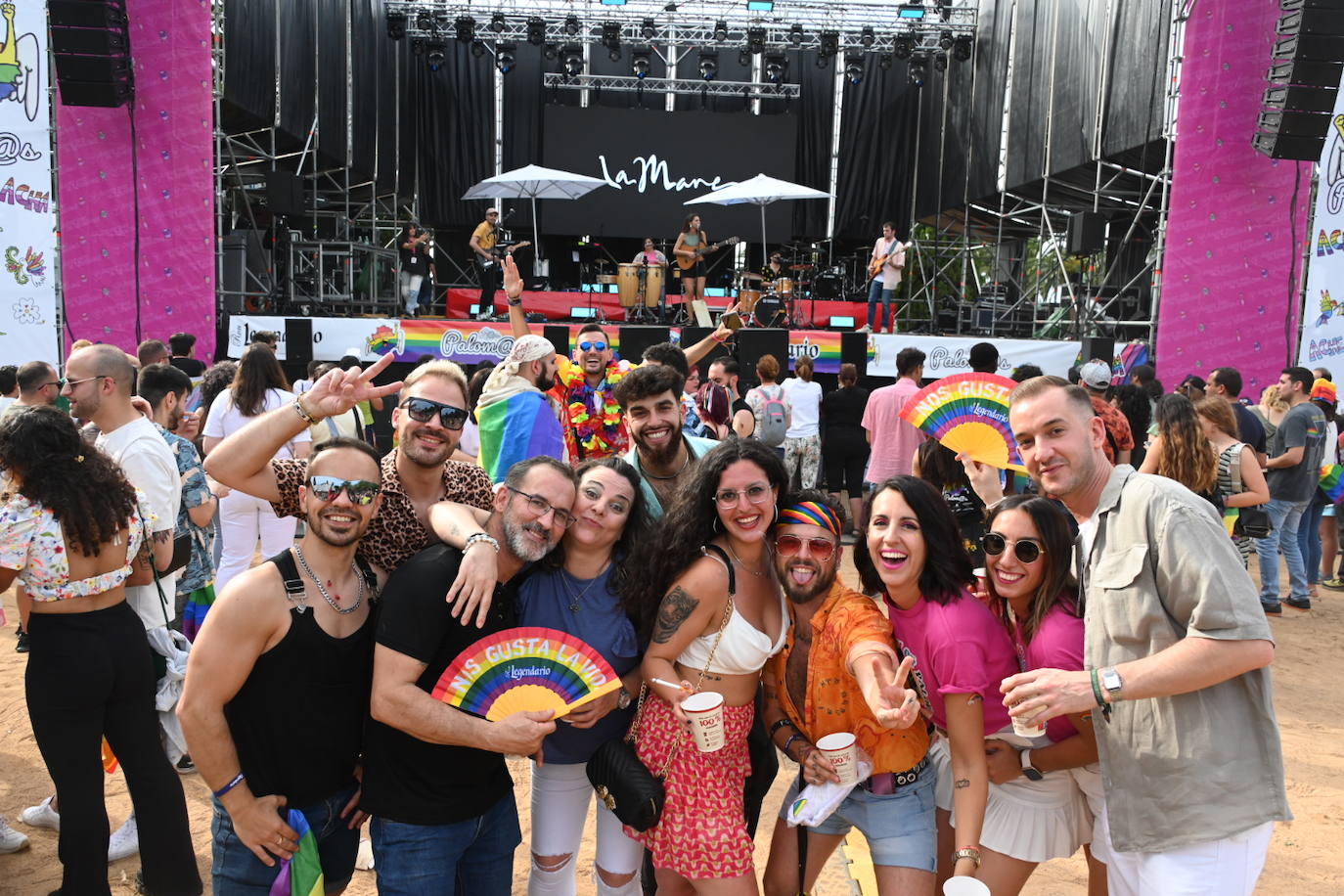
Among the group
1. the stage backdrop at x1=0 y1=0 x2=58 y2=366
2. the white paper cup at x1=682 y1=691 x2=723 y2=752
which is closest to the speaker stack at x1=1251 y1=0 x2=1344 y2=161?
the white paper cup at x1=682 y1=691 x2=723 y2=752

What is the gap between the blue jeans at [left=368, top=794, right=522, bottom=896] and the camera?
2.47 m

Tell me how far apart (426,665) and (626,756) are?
1.96 feet

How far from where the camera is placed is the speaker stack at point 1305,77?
930cm

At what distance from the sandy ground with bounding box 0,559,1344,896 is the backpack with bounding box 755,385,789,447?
13.5 ft

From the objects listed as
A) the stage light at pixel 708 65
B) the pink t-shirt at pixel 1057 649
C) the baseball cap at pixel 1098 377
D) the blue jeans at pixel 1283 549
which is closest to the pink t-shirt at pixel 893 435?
the baseball cap at pixel 1098 377

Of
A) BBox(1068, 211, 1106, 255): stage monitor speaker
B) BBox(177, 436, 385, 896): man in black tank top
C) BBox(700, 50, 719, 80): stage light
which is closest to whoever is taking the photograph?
BBox(177, 436, 385, 896): man in black tank top

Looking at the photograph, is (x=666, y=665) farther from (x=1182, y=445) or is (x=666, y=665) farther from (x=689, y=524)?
(x=1182, y=445)

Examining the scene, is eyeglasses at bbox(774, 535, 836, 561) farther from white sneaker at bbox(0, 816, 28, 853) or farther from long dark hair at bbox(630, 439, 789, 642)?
white sneaker at bbox(0, 816, 28, 853)

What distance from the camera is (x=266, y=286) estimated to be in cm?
1403

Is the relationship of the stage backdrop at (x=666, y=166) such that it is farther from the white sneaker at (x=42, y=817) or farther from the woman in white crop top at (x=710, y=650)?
the woman in white crop top at (x=710, y=650)

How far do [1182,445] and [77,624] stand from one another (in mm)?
5141

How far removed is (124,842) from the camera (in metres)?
3.84

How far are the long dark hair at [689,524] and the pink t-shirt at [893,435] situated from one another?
4786 millimetres

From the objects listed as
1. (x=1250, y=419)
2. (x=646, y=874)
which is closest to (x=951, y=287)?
(x=1250, y=419)
